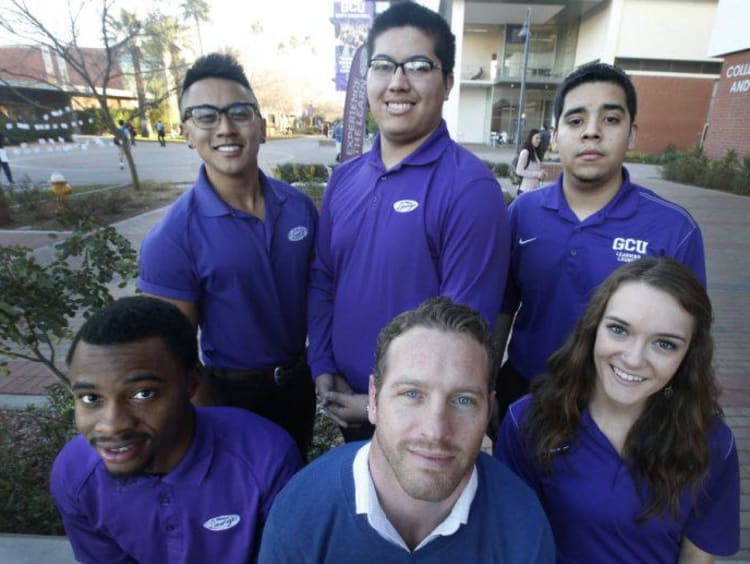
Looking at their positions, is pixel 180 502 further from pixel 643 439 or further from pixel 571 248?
pixel 571 248

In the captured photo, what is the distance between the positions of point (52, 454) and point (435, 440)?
290cm

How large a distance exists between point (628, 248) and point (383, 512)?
141 centimetres

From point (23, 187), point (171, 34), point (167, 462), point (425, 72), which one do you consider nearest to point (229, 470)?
point (167, 462)

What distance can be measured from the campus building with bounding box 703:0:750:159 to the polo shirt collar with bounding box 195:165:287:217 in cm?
1786

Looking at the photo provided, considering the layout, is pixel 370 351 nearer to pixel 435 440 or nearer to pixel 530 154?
pixel 435 440

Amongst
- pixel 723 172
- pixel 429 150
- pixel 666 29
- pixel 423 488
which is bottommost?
pixel 723 172

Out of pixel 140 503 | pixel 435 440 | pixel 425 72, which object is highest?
pixel 425 72

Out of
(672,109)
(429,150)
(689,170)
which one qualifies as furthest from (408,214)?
(672,109)

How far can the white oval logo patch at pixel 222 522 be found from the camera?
159cm

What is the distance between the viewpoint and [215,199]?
202 centimetres

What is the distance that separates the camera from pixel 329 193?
2.08 metres

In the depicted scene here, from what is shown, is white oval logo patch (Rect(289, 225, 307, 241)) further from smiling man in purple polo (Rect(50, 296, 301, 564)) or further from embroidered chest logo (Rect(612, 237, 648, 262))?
embroidered chest logo (Rect(612, 237, 648, 262))

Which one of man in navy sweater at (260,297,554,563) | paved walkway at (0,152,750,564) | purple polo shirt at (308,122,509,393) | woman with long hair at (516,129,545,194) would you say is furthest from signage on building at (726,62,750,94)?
man in navy sweater at (260,297,554,563)

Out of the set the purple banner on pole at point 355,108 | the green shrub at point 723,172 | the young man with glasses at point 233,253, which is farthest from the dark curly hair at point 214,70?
the green shrub at point 723,172
